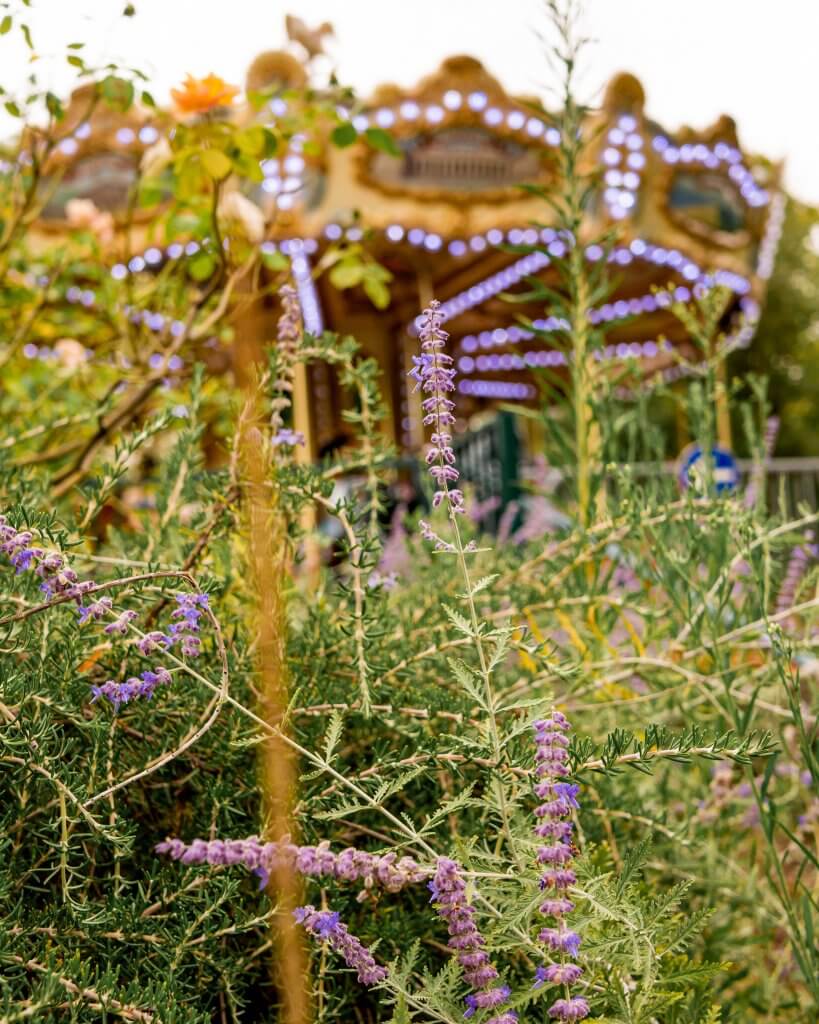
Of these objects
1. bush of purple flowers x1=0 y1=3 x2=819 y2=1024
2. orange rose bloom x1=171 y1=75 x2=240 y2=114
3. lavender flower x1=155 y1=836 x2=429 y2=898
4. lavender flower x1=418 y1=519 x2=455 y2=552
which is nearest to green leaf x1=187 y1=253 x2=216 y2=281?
bush of purple flowers x1=0 y1=3 x2=819 y2=1024

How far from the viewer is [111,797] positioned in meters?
0.76

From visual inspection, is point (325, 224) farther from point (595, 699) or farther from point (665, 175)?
point (595, 699)

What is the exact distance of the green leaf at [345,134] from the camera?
67.2 inches

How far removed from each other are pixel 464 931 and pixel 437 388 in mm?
353

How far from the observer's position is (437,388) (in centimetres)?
65

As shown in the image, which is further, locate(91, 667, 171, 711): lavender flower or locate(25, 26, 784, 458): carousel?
locate(25, 26, 784, 458): carousel

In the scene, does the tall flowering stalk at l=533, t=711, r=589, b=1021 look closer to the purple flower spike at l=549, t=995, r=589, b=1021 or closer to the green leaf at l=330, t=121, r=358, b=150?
the purple flower spike at l=549, t=995, r=589, b=1021

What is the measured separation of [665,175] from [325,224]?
3.70 m

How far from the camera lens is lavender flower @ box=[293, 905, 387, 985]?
0.62 meters

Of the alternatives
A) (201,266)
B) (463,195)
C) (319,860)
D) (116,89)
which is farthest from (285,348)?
(463,195)

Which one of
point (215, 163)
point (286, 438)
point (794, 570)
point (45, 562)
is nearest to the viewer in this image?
point (45, 562)

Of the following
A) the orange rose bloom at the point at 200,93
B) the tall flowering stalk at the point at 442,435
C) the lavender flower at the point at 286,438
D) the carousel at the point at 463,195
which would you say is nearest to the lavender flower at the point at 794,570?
the lavender flower at the point at 286,438

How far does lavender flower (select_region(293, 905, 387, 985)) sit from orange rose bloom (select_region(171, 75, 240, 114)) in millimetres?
1219

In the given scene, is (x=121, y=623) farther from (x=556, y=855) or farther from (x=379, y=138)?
(x=379, y=138)
